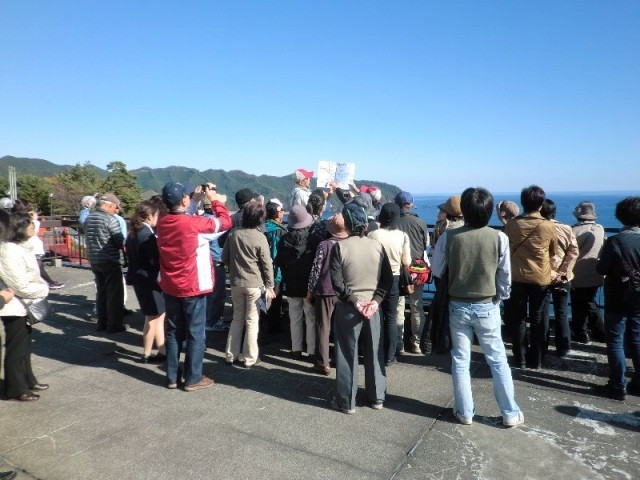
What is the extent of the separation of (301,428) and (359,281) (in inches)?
50.6

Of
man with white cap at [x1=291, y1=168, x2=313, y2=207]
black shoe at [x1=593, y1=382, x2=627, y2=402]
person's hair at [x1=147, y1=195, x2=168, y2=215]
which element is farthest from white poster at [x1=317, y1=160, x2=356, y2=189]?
black shoe at [x1=593, y1=382, x2=627, y2=402]

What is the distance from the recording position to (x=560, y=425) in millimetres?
3438

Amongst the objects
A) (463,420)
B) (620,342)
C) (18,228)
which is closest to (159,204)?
(18,228)

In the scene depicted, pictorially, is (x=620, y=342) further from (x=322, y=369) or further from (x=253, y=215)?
(x=253, y=215)

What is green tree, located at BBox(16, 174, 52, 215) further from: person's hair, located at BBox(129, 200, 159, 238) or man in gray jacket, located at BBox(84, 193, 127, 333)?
person's hair, located at BBox(129, 200, 159, 238)

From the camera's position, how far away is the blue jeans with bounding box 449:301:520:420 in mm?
3408

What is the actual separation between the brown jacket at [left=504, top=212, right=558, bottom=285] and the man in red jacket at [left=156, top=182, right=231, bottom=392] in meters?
3.01

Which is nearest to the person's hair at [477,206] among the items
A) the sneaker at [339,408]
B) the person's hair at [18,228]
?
the sneaker at [339,408]

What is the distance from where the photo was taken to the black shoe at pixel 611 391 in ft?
12.6

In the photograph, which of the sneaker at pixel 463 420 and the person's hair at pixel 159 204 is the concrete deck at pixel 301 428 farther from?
the person's hair at pixel 159 204

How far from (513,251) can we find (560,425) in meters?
1.67

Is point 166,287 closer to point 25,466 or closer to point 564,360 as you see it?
point 25,466

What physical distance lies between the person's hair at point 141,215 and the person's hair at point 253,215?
1146 mm

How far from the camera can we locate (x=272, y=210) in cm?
536
